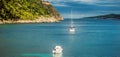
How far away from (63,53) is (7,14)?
396 feet

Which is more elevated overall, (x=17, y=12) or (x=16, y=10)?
(x=16, y=10)

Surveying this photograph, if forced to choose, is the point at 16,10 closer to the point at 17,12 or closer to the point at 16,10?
the point at 16,10

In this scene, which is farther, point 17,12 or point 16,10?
point 16,10

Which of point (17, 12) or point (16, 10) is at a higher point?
point (16, 10)

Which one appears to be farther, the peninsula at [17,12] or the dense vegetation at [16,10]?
the dense vegetation at [16,10]

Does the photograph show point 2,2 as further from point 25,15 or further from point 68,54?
point 68,54

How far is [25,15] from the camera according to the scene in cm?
18475

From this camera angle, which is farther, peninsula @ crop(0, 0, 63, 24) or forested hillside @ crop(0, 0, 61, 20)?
forested hillside @ crop(0, 0, 61, 20)

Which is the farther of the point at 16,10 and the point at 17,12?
the point at 16,10

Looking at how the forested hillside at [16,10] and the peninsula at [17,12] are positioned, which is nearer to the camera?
the peninsula at [17,12]

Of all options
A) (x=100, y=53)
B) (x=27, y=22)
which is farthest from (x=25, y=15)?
(x=100, y=53)

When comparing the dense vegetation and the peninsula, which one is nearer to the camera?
the peninsula

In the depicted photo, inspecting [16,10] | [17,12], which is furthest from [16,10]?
[17,12]

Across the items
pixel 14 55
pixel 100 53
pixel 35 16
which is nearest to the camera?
pixel 14 55
